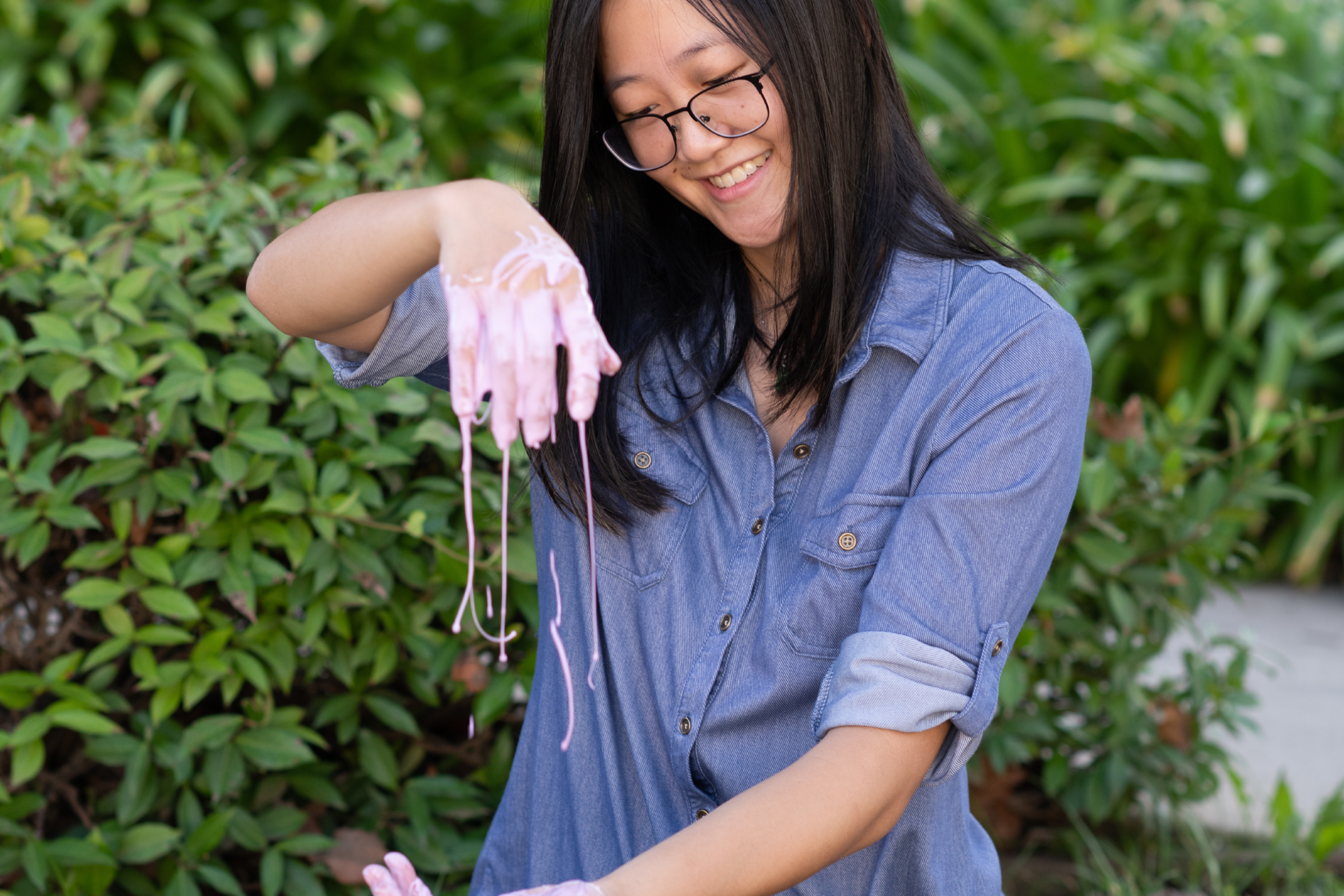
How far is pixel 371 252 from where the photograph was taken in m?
1.28

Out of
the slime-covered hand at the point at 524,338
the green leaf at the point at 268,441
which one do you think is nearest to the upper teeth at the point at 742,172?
the slime-covered hand at the point at 524,338

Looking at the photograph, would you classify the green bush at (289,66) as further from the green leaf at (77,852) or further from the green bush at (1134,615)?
the green leaf at (77,852)

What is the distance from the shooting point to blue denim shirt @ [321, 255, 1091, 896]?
127cm

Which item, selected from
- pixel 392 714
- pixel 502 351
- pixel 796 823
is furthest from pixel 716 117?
pixel 392 714

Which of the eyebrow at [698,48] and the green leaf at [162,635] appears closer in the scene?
the eyebrow at [698,48]

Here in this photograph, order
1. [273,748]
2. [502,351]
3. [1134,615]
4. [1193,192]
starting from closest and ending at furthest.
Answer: [502,351]
[273,748]
[1134,615]
[1193,192]

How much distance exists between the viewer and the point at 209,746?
1.90 m

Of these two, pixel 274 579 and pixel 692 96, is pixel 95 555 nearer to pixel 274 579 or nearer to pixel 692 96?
pixel 274 579

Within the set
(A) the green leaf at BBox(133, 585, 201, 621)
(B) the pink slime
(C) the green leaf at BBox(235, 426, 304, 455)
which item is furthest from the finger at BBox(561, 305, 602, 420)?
(A) the green leaf at BBox(133, 585, 201, 621)

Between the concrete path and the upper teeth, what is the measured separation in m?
1.64

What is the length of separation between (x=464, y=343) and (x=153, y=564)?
1022 millimetres

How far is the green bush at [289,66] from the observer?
4887mm

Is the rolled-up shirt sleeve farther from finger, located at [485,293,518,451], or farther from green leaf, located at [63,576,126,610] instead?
green leaf, located at [63,576,126,610]

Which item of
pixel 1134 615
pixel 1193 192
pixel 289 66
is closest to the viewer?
pixel 1134 615
